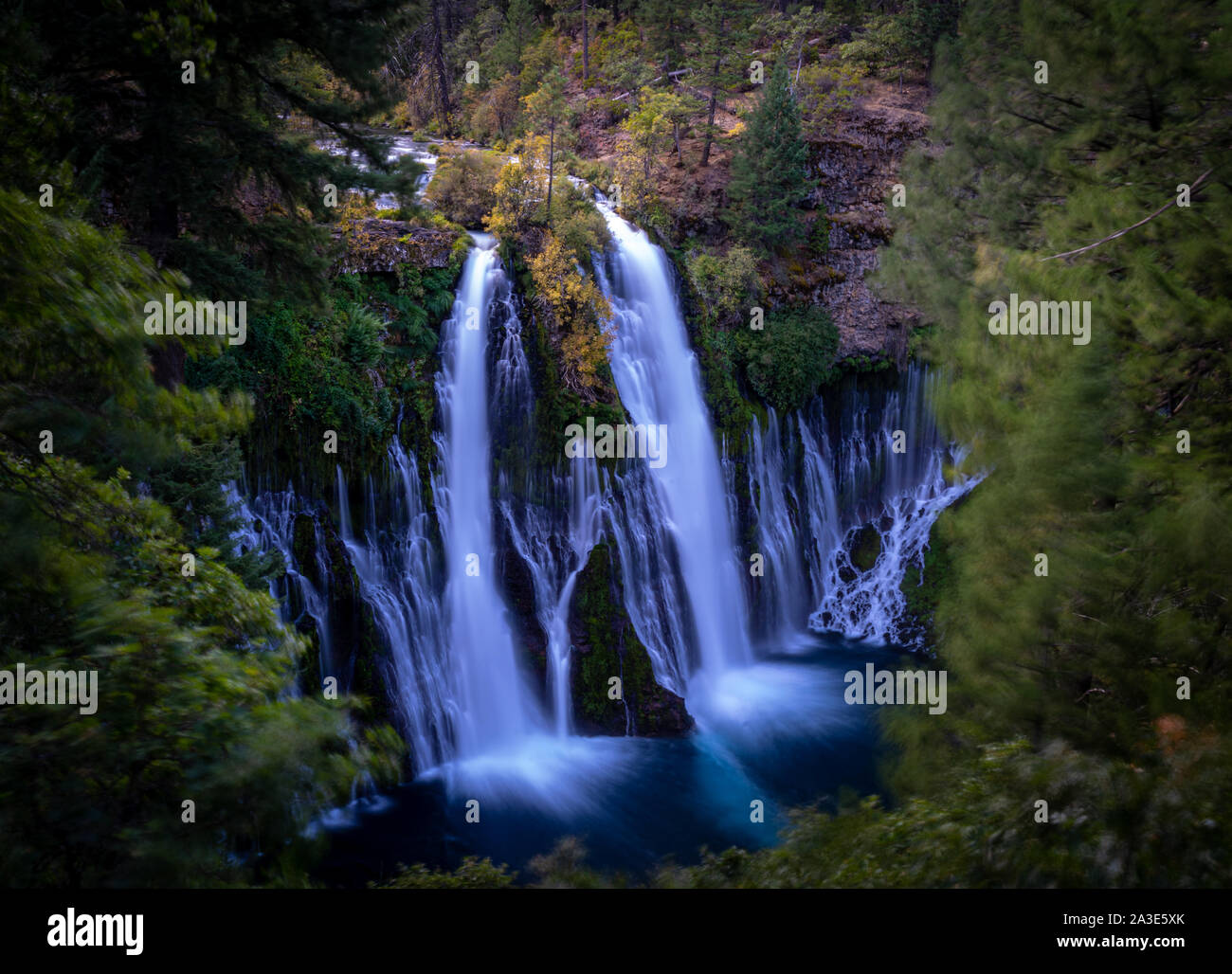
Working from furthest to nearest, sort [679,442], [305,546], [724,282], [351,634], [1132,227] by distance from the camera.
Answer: [724,282], [679,442], [351,634], [305,546], [1132,227]

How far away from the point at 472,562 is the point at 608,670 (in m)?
3.40

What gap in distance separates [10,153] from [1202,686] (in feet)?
24.7

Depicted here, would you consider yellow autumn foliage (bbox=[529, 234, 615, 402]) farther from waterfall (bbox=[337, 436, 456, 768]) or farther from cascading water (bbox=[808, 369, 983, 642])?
cascading water (bbox=[808, 369, 983, 642])

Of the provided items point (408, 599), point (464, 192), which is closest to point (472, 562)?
point (408, 599)

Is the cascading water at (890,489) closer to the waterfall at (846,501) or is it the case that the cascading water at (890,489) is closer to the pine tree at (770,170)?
the waterfall at (846,501)

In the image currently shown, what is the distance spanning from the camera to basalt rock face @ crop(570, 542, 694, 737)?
13180 millimetres

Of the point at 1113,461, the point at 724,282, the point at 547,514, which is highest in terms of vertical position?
the point at 724,282

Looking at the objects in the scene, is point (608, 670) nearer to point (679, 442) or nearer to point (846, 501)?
point (679, 442)

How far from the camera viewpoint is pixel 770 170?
20.5 meters
